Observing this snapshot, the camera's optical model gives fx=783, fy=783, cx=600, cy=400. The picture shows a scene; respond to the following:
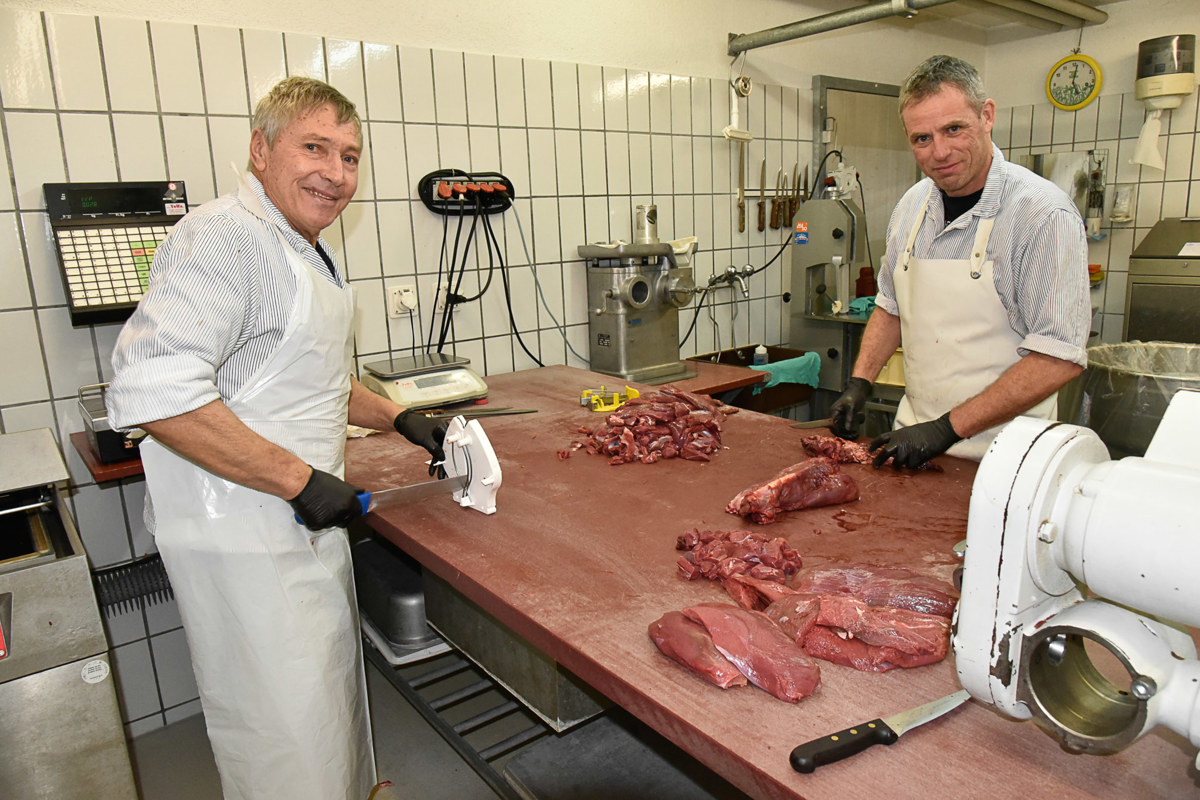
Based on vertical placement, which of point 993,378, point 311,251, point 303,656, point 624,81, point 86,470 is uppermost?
point 624,81

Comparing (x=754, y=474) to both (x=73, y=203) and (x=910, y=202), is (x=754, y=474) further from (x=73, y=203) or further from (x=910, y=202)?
(x=73, y=203)

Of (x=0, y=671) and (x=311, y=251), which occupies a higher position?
(x=311, y=251)

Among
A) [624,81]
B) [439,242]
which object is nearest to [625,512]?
[439,242]

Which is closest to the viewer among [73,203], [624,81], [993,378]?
[993,378]

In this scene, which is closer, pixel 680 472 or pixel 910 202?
pixel 680 472

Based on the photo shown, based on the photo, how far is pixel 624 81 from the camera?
4094mm

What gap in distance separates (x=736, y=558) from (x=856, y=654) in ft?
1.18

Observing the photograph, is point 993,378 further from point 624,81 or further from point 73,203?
point 73,203

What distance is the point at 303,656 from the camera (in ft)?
6.29

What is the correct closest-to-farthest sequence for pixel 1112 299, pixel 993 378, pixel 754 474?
pixel 754 474, pixel 993 378, pixel 1112 299

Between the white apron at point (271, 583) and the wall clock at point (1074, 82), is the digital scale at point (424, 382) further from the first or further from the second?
the wall clock at point (1074, 82)

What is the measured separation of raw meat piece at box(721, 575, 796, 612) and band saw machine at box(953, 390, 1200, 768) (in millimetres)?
527

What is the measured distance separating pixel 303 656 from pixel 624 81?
129 inches

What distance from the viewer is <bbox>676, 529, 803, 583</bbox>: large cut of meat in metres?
1.61
